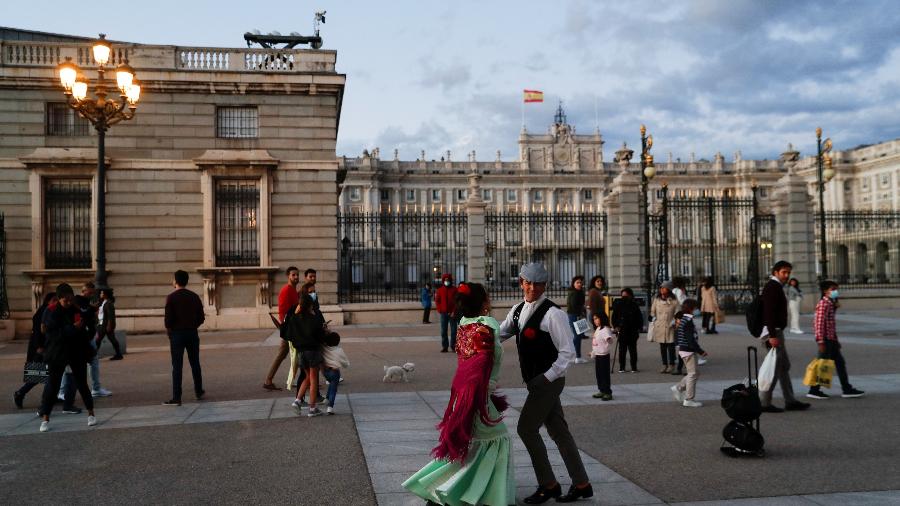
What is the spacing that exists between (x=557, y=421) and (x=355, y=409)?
14.8 ft

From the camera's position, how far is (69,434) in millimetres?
8227

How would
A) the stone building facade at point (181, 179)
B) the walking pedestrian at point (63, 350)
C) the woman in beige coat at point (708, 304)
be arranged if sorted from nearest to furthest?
the walking pedestrian at point (63, 350)
the woman in beige coat at point (708, 304)
the stone building facade at point (181, 179)

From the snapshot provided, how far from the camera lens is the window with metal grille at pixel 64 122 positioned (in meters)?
22.0

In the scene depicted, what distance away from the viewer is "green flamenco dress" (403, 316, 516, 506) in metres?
4.94

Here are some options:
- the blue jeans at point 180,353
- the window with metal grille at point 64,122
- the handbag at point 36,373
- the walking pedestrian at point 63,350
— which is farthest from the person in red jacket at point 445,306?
the window with metal grille at point 64,122

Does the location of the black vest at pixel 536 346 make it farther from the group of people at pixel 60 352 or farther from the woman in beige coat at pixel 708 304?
the woman in beige coat at pixel 708 304

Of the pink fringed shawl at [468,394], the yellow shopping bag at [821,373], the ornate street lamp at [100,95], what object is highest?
the ornate street lamp at [100,95]

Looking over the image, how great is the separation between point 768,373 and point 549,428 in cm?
444

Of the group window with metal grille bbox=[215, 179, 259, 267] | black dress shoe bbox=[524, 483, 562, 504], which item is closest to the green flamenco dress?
black dress shoe bbox=[524, 483, 562, 504]

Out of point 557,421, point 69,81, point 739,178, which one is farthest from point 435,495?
point 739,178

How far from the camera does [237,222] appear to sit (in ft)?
74.4

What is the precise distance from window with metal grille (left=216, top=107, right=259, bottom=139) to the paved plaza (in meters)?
12.1

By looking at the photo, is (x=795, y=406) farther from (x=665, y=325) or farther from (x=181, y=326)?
(x=181, y=326)

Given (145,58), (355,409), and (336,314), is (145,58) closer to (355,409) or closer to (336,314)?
(336,314)
